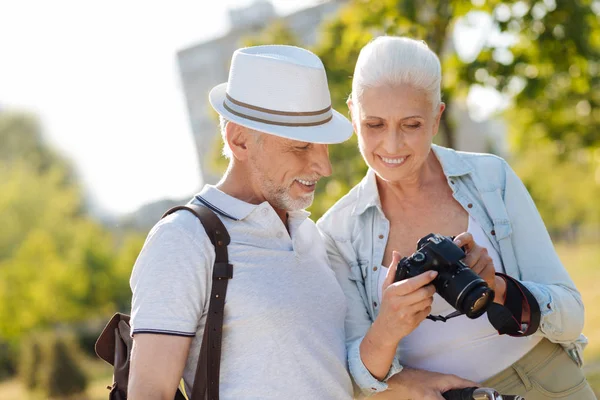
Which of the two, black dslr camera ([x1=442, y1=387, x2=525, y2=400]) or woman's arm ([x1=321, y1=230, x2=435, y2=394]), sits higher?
woman's arm ([x1=321, y1=230, x2=435, y2=394])

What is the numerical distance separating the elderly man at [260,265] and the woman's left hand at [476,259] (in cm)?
52

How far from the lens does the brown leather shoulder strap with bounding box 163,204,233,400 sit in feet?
8.66

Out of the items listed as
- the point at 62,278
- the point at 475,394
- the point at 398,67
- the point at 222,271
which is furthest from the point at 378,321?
the point at 62,278

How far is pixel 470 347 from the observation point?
3162mm

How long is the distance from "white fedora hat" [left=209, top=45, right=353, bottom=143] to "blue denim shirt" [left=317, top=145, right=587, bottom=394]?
54 cm

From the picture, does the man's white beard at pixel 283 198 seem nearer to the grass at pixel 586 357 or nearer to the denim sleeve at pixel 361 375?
the denim sleeve at pixel 361 375

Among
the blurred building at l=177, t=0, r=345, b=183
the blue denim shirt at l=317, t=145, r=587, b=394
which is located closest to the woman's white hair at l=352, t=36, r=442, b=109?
the blue denim shirt at l=317, t=145, r=587, b=394

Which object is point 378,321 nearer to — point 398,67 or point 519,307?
point 519,307

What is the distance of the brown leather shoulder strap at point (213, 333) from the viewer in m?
2.64

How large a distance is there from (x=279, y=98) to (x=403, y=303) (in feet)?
2.69

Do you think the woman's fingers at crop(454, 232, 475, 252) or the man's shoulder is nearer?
the man's shoulder

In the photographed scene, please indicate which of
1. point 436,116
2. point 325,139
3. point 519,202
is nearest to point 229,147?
point 325,139

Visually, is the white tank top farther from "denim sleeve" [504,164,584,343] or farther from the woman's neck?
the woman's neck

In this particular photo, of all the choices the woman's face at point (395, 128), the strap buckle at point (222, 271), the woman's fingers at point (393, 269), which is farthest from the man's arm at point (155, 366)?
the woman's face at point (395, 128)
